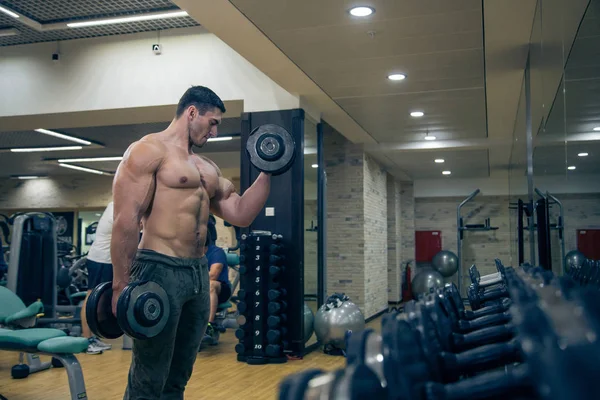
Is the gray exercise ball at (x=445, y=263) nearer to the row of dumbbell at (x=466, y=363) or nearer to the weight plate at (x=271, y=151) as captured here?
the weight plate at (x=271, y=151)

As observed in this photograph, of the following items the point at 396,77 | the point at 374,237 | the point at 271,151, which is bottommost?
the point at 374,237

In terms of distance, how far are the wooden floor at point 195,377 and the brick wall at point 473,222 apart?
6.93 m

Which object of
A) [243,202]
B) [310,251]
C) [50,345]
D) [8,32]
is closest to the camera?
[243,202]

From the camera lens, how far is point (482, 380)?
0.53m

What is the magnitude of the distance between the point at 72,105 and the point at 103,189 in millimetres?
6706

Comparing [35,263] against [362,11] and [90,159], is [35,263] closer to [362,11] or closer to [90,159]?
[362,11]

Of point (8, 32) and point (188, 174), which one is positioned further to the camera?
point (8, 32)

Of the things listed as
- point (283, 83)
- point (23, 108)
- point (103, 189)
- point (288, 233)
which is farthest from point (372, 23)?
point (103, 189)

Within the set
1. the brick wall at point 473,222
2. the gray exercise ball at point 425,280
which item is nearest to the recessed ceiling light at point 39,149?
the gray exercise ball at point 425,280

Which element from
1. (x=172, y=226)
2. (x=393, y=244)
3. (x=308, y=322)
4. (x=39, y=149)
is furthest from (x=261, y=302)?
(x=39, y=149)

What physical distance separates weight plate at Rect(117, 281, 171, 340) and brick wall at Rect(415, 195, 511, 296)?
10.1 m

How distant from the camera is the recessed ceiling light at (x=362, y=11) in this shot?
137 inches

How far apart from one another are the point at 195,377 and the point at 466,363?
13.0ft

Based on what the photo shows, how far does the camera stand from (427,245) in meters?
11.9
